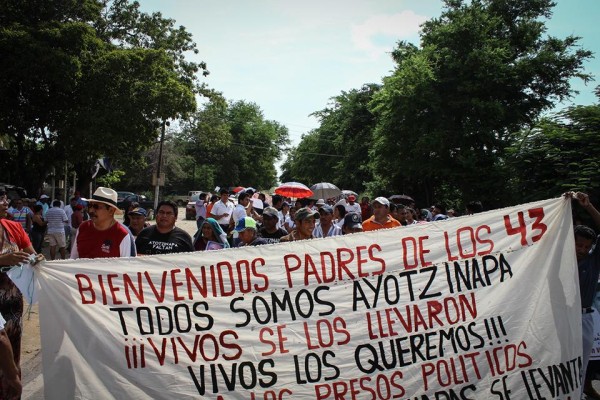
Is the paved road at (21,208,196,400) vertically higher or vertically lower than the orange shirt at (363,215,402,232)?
lower

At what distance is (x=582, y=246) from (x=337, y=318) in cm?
247

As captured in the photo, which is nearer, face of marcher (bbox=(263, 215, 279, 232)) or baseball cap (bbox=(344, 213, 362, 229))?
face of marcher (bbox=(263, 215, 279, 232))

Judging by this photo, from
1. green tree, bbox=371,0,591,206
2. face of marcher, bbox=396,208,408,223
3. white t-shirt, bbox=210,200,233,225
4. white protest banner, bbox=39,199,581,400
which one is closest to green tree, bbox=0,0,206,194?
green tree, bbox=371,0,591,206

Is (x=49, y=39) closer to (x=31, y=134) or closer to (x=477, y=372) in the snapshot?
(x=31, y=134)

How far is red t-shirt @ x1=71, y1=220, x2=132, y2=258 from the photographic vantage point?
495 centimetres

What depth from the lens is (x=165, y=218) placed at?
5711 mm

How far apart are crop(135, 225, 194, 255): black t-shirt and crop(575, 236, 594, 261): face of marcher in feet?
12.1

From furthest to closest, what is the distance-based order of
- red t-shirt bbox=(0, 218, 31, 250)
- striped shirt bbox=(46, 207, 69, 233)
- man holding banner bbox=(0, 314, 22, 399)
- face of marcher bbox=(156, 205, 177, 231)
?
striped shirt bbox=(46, 207, 69, 233), face of marcher bbox=(156, 205, 177, 231), red t-shirt bbox=(0, 218, 31, 250), man holding banner bbox=(0, 314, 22, 399)

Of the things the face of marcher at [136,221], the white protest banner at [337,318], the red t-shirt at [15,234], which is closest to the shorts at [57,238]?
the face of marcher at [136,221]

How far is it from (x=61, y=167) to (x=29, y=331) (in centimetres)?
2209

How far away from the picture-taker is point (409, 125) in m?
26.6

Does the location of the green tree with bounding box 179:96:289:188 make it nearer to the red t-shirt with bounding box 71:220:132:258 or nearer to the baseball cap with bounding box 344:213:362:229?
the baseball cap with bounding box 344:213:362:229

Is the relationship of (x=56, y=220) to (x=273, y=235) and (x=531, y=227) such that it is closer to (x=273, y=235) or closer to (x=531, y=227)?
(x=273, y=235)

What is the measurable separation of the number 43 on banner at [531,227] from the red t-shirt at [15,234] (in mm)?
3915
